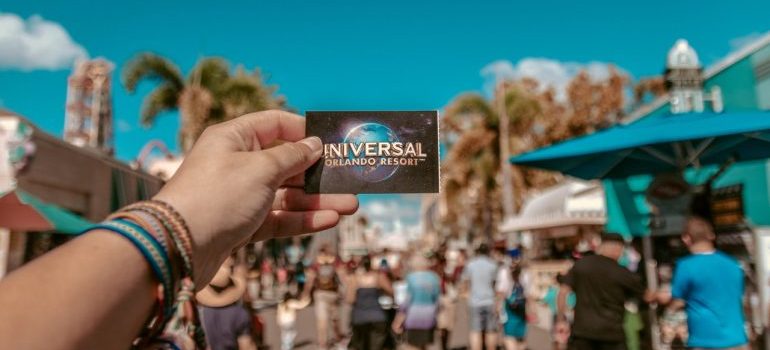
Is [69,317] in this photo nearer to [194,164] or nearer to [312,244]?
[194,164]

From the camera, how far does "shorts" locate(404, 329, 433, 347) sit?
7711 mm

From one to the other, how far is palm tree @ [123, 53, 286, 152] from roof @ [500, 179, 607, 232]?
9.48 meters

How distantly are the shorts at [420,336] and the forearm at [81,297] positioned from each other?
6979 millimetres

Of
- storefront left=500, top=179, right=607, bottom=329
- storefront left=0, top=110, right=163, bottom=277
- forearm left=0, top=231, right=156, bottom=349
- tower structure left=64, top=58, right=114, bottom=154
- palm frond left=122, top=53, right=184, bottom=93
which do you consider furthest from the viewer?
tower structure left=64, top=58, right=114, bottom=154

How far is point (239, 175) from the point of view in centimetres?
135

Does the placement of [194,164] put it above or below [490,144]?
below

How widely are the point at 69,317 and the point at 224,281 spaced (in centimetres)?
570

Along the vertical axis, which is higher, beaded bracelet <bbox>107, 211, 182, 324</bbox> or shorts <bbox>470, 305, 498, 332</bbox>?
beaded bracelet <bbox>107, 211, 182, 324</bbox>

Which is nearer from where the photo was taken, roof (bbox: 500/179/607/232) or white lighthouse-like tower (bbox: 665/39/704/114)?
white lighthouse-like tower (bbox: 665/39/704/114)

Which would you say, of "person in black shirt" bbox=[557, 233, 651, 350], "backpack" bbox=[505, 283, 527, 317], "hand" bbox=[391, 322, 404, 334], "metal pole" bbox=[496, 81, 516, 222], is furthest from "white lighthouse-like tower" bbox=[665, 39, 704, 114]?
"metal pole" bbox=[496, 81, 516, 222]

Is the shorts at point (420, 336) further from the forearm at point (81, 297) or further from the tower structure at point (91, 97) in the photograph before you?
the tower structure at point (91, 97)

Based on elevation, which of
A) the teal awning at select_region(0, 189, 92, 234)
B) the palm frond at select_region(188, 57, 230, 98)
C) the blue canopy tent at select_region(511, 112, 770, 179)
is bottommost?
the teal awning at select_region(0, 189, 92, 234)

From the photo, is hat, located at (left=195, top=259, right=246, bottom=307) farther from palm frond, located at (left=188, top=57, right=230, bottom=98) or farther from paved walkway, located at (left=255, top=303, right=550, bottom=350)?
palm frond, located at (left=188, top=57, right=230, bottom=98)

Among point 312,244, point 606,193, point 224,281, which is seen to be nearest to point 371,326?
point 224,281
